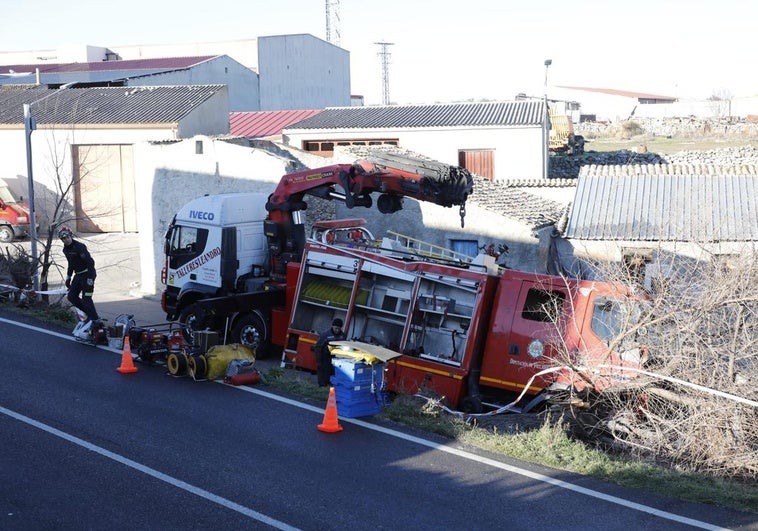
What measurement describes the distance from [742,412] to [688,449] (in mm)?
795

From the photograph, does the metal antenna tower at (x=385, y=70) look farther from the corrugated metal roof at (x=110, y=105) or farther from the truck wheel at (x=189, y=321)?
the truck wheel at (x=189, y=321)

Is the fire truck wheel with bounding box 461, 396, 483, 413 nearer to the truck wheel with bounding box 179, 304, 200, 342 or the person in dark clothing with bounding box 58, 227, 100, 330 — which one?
the truck wheel with bounding box 179, 304, 200, 342

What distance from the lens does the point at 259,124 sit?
1629 inches

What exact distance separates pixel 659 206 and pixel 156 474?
51.8 ft

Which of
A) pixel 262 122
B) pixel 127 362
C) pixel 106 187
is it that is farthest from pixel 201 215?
pixel 262 122

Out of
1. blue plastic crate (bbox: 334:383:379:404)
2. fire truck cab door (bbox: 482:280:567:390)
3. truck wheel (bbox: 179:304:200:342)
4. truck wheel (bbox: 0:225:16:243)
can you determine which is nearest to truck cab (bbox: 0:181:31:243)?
truck wheel (bbox: 0:225:16:243)

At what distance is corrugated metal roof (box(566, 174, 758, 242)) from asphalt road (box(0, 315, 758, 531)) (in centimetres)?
1117

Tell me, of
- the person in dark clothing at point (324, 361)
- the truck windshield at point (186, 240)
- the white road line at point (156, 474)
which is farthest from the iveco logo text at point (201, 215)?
the white road line at point (156, 474)

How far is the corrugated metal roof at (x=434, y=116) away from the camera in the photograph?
33.6 meters

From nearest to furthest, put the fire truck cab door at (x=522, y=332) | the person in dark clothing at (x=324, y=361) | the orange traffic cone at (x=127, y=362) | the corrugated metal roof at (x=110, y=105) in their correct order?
1. the fire truck cab door at (x=522, y=332)
2. the person in dark clothing at (x=324, y=361)
3. the orange traffic cone at (x=127, y=362)
4. the corrugated metal roof at (x=110, y=105)

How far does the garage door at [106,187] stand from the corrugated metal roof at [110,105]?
1.25m

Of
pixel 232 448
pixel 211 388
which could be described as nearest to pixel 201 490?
pixel 232 448

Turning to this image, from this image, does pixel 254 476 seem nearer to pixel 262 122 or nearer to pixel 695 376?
pixel 695 376

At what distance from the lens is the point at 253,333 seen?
1681 cm
